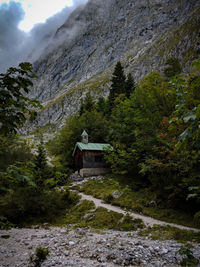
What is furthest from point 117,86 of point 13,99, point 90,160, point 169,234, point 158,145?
point 13,99

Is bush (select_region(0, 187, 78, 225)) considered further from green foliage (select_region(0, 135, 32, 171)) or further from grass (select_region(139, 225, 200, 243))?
grass (select_region(139, 225, 200, 243))

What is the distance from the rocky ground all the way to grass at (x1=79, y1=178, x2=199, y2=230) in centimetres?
390

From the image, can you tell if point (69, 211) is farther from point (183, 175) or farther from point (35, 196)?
point (183, 175)

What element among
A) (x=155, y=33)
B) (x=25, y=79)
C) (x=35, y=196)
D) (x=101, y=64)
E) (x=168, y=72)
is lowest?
(x=35, y=196)

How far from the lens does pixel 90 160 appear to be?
34.5m

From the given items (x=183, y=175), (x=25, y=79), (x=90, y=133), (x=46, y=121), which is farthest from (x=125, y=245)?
(x=46, y=121)

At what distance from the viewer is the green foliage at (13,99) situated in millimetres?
2869

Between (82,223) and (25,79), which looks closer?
(25,79)

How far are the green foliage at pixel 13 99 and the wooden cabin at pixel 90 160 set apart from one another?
30.5m

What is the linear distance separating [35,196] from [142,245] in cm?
1118

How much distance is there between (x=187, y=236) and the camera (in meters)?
10.9

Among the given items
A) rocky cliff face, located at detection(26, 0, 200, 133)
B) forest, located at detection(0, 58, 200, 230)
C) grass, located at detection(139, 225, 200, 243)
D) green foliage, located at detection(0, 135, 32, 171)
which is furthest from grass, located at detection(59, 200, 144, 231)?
rocky cliff face, located at detection(26, 0, 200, 133)

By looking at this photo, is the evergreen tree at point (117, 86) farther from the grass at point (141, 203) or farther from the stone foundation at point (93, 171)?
the grass at point (141, 203)

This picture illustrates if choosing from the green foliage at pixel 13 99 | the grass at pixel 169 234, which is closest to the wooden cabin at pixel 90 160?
the grass at pixel 169 234
